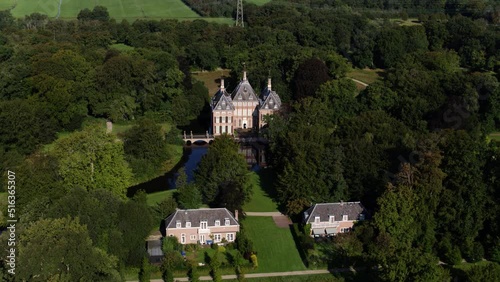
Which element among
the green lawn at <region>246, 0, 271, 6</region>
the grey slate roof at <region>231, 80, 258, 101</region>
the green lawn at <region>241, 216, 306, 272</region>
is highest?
the green lawn at <region>246, 0, 271, 6</region>

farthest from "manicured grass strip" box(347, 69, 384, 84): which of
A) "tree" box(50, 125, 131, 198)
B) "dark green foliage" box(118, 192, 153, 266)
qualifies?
"dark green foliage" box(118, 192, 153, 266)

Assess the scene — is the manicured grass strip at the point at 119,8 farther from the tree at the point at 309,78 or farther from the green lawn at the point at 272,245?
the green lawn at the point at 272,245

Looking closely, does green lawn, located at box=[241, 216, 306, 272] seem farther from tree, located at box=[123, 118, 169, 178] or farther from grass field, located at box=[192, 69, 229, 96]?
grass field, located at box=[192, 69, 229, 96]

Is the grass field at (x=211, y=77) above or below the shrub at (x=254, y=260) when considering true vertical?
above

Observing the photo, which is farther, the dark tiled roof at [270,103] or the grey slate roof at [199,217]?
the dark tiled roof at [270,103]

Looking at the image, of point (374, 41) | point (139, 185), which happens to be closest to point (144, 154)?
point (139, 185)

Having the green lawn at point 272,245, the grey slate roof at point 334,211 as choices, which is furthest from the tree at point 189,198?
the grey slate roof at point 334,211
